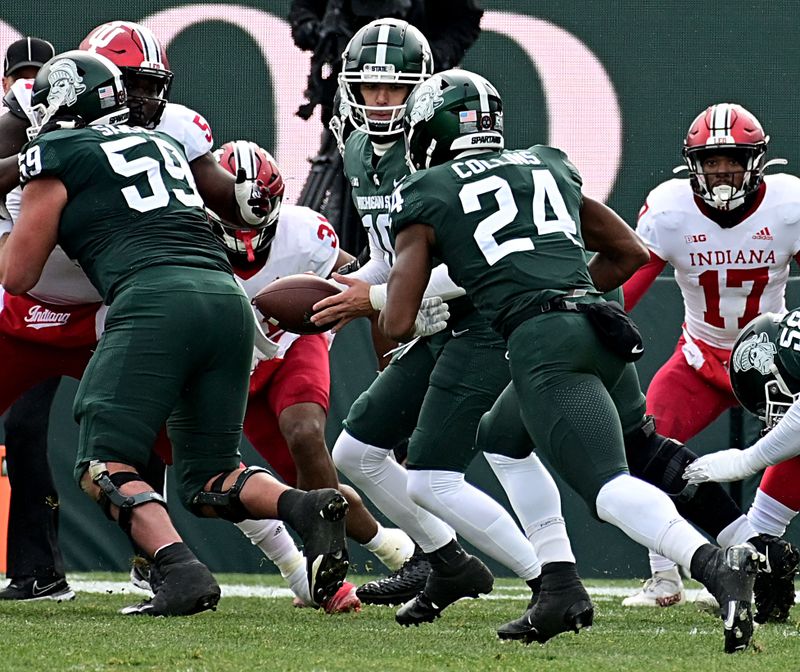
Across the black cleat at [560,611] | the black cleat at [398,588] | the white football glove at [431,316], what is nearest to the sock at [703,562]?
the black cleat at [560,611]

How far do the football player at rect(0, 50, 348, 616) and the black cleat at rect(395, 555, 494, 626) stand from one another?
1.64 feet

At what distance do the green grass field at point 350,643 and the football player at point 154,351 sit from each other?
0.17 m

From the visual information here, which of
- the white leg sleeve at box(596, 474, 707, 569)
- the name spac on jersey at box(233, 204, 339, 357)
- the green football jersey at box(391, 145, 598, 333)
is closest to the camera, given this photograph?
the white leg sleeve at box(596, 474, 707, 569)

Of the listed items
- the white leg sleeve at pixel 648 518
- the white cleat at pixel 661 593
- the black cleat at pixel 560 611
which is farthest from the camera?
the white cleat at pixel 661 593

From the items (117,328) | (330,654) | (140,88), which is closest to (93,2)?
(140,88)

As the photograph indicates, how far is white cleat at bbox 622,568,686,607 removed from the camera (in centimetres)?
504

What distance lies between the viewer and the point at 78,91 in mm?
3986

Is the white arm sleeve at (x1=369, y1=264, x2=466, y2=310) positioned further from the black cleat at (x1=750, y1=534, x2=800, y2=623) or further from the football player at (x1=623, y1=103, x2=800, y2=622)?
the football player at (x1=623, y1=103, x2=800, y2=622)

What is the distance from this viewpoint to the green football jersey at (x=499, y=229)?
3525mm

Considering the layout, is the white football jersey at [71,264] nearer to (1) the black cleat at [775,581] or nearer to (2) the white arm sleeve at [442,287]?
(2) the white arm sleeve at [442,287]

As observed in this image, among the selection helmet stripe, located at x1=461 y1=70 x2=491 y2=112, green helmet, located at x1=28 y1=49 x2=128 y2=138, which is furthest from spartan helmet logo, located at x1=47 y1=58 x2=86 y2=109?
helmet stripe, located at x1=461 y1=70 x2=491 y2=112

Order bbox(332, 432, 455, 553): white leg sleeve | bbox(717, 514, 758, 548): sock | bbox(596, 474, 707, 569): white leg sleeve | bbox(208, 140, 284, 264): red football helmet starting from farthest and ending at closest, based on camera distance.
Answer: bbox(208, 140, 284, 264): red football helmet, bbox(332, 432, 455, 553): white leg sleeve, bbox(717, 514, 758, 548): sock, bbox(596, 474, 707, 569): white leg sleeve

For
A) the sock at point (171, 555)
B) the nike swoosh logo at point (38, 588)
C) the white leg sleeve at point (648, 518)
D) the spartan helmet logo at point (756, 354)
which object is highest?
the spartan helmet logo at point (756, 354)

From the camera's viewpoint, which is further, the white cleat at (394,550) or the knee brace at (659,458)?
the white cleat at (394,550)
